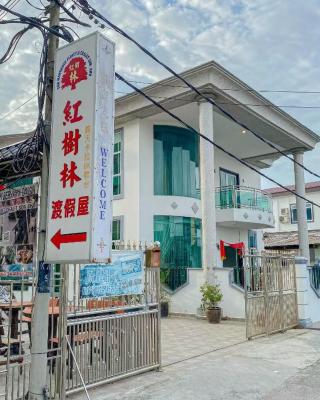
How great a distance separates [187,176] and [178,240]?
103 inches

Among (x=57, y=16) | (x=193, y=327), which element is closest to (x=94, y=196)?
(x=57, y=16)

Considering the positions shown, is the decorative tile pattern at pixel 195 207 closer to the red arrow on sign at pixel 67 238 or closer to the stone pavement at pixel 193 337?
the stone pavement at pixel 193 337

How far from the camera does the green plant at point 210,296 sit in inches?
481

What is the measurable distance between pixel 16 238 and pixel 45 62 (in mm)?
2770

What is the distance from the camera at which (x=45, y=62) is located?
5.08 m

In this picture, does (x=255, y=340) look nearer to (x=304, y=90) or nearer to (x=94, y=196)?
(x=94, y=196)

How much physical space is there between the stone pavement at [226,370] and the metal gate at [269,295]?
0.31m

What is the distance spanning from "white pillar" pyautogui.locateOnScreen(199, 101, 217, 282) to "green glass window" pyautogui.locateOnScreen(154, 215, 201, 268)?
2288 millimetres

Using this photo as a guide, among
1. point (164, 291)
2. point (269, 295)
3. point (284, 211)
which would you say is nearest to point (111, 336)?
point (269, 295)

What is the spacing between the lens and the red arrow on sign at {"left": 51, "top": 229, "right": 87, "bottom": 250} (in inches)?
165

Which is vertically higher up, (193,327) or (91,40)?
(91,40)

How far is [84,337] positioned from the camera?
546cm

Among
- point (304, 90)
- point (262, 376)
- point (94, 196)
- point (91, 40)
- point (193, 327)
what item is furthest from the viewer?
point (304, 90)

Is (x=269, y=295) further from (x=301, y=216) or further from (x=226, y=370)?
(x=301, y=216)
